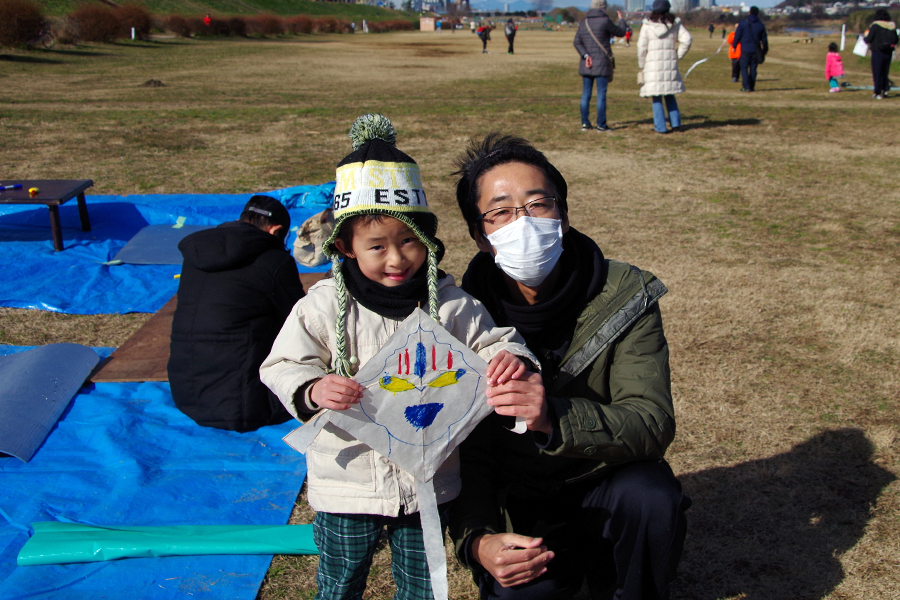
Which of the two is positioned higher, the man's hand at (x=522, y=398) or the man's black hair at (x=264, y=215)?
the man's black hair at (x=264, y=215)

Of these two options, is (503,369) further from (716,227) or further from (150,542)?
(716,227)

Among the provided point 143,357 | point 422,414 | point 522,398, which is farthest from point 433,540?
point 143,357

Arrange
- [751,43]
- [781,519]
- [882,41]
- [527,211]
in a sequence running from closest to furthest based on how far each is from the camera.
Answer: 1. [527,211]
2. [781,519]
3. [882,41]
4. [751,43]

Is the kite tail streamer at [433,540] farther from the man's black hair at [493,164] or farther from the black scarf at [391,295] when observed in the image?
the man's black hair at [493,164]

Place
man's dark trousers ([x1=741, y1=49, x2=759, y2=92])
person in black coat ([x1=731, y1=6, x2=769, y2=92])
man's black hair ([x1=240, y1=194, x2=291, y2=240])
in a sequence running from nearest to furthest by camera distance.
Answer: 1. man's black hair ([x1=240, y1=194, x2=291, y2=240])
2. person in black coat ([x1=731, y1=6, x2=769, y2=92])
3. man's dark trousers ([x1=741, y1=49, x2=759, y2=92])

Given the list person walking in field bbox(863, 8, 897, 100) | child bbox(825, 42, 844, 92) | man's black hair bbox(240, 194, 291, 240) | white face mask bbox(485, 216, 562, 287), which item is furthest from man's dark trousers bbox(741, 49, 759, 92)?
white face mask bbox(485, 216, 562, 287)

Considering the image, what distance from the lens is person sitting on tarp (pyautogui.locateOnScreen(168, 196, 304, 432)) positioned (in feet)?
10.4

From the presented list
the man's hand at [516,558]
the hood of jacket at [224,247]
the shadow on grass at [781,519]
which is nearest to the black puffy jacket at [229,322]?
the hood of jacket at [224,247]

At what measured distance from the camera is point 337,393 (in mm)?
1547

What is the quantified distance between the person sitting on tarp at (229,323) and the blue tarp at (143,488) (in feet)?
0.56

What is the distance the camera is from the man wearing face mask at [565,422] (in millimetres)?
1784

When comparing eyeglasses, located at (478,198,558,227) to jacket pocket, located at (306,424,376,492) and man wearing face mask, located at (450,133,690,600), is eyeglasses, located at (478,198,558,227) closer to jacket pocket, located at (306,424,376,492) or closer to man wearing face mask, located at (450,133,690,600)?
man wearing face mask, located at (450,133,690,600)

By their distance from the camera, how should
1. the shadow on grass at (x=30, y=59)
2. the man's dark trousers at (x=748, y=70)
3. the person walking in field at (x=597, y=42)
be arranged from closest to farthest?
the person walking in field at (x=597, y=42)
the man's dark trousers at (x=748, y=70)
the shadow on grass at (x=30, y=59)

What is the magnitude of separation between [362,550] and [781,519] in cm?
180
